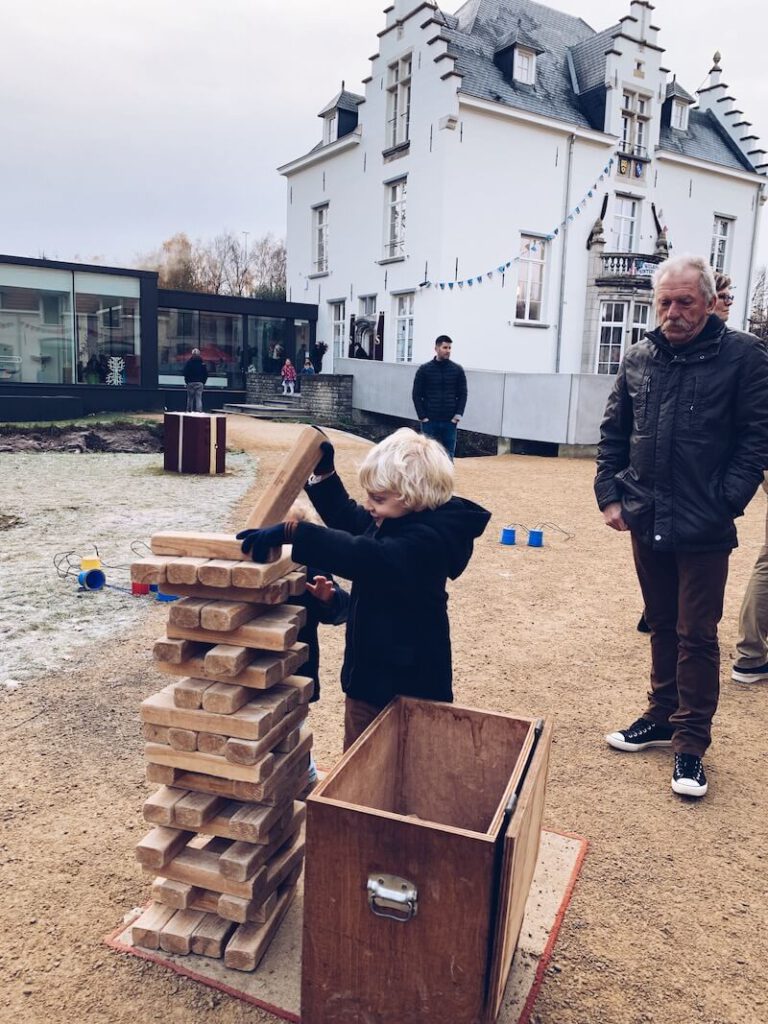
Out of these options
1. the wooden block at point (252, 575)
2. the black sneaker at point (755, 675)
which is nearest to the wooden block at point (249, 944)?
the wooden block at point (252, 575)

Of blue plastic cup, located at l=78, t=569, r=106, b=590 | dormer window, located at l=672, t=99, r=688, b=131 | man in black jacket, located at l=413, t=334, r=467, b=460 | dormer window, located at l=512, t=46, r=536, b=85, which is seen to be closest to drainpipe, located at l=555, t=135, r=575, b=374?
dormer window, located at l=512, t=46, r=536, b=85

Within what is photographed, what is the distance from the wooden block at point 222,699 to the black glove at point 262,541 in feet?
1.26

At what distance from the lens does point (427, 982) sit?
6.12ft

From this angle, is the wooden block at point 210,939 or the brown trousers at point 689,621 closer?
the wooden block at point 210,939

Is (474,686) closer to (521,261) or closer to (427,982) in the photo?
(427,982)

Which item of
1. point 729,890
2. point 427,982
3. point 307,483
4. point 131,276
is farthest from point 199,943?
point 131,276

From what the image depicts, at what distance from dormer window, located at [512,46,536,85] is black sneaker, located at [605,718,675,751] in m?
23.6

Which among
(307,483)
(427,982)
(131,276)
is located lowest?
(427,982)

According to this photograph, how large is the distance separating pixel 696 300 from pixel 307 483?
175 cm

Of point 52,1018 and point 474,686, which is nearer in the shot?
point 52,1018

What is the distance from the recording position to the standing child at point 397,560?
2234 millimetres

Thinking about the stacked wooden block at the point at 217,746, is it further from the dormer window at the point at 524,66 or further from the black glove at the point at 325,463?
the dormer window at the point at 524,66

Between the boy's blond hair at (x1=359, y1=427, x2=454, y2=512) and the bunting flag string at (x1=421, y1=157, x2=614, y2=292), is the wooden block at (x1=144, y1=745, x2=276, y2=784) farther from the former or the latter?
the bunting flag string at (x1=421, y1=157, x2=614, y2=292)

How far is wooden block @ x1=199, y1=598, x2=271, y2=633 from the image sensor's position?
218 cm
